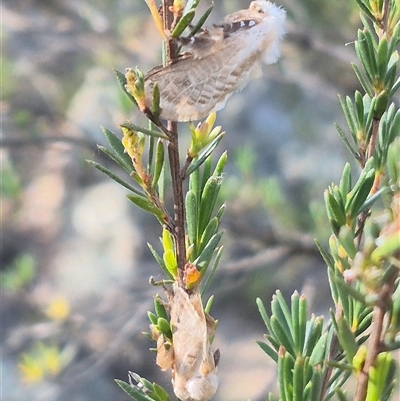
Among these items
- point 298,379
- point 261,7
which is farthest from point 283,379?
point 261,7

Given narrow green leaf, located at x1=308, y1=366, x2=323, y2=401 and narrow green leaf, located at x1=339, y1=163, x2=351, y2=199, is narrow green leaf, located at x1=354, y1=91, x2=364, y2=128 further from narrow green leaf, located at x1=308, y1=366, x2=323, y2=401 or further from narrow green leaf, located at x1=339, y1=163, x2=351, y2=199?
narrow green leaf, located at x1=308, y1=366, x2=323, y2=401

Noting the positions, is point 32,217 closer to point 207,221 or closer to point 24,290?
point 24,290

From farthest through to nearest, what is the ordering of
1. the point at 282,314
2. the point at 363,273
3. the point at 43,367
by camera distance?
the point at 43,367
the point at 282,314
the point at 363,273

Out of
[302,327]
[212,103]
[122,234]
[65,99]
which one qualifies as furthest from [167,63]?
[65,99]

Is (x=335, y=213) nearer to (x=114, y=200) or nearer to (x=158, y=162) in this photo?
(x=158, y=162)

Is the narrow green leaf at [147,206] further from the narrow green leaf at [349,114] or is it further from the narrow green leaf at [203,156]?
the narrow green leaf at [349,114]

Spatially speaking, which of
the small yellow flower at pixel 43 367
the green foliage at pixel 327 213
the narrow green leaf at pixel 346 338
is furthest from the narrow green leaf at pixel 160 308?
the small yellow flower at pixel 43 367
